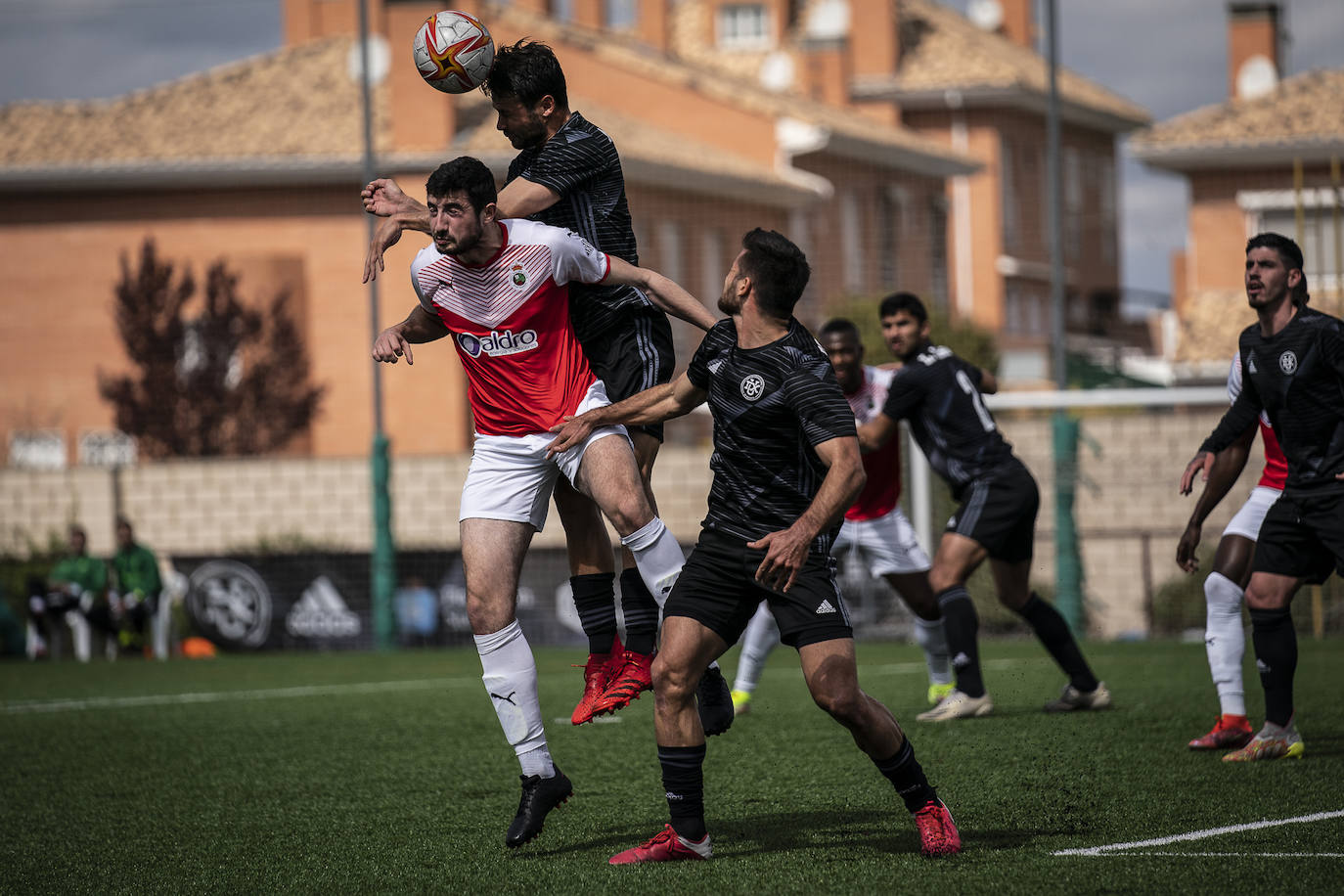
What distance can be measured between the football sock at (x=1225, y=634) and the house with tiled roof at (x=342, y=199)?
17.8m

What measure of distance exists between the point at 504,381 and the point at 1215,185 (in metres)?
21.1

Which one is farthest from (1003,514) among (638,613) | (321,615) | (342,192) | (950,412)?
(342,192)

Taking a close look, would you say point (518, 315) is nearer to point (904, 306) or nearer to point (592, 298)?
point (592, 298)

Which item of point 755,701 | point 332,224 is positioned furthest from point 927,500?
point 332,224

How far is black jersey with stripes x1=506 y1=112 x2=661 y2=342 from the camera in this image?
6.60 metres

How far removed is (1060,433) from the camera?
17781mm

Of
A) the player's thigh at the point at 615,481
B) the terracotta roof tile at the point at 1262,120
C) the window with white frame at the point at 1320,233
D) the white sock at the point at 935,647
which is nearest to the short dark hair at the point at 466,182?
the player's thigh at the point at 615,481

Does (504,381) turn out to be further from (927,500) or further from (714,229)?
(714,229)

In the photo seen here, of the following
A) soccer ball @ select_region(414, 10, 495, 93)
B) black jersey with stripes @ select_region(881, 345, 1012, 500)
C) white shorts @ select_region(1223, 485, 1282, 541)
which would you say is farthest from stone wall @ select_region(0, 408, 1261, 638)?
soccer ball @ select_region(414, 10, 495, 93)

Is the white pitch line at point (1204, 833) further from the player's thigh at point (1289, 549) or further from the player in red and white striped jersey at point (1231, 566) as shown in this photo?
the player in red and white striped jersey at point (1231, 566)

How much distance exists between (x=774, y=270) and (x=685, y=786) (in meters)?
1.83

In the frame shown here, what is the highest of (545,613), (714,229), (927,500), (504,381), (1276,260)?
(714,229)

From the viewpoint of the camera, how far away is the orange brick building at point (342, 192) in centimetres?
2769

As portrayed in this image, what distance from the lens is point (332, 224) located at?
95.5 feet
